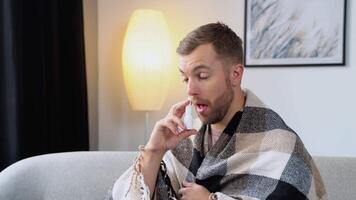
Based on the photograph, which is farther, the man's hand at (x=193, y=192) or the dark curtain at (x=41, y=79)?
the dark curtain at (x=41, y=79)

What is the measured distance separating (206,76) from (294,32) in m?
1.17

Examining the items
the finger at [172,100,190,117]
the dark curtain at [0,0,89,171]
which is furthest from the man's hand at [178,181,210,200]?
the dark curtain at [0,0,89,171]

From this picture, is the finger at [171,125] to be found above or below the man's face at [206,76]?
below

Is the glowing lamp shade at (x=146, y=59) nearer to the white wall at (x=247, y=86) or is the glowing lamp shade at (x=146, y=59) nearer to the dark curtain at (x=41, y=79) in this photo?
the white wall at (x=247, y=86)

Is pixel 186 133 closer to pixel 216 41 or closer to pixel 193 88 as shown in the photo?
pixel 193 88

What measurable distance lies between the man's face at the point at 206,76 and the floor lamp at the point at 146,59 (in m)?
1.07

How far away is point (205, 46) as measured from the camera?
1.22 m

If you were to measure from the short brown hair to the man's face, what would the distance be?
2 centimetres

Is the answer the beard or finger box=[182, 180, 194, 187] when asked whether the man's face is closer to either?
the beard

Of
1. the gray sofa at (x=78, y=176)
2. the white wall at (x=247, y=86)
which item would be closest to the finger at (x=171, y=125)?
the gray sofa at (x=78, y=176)

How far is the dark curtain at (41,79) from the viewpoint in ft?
6.38

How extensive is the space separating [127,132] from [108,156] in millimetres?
889

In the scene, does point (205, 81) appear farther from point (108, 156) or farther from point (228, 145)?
point (108, 156)

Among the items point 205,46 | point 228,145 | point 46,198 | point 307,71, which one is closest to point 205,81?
point 205,46
